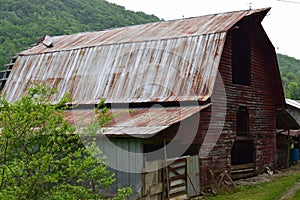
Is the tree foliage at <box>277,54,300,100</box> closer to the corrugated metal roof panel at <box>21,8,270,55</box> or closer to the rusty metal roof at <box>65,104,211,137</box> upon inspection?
the corrugated metal roof panel at <box>21,8,270,55</box>

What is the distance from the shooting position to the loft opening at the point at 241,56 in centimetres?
2050

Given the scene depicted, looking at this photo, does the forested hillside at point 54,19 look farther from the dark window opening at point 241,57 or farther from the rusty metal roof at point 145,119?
the rusty metal roof at point 145,119

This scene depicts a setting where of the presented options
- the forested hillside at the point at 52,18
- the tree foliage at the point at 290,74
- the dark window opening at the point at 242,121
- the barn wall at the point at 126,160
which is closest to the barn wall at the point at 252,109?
the dark window opening at the point at 242,121

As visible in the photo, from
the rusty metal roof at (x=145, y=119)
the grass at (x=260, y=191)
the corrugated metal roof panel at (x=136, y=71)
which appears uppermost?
the corrugated metal roof panel at (x=136, y=71)

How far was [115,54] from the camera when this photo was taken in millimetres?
20219

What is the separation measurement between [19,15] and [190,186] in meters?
49.5

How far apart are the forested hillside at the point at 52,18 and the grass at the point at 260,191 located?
27605 mm

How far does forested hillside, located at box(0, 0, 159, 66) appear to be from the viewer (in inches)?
1881

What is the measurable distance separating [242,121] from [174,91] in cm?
533

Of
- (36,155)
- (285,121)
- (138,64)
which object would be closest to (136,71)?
(138,64)

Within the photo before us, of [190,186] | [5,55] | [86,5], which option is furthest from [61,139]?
[86,5]

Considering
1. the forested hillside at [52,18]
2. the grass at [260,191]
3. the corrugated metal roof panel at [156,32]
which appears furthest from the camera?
the forested hillside at [52,18]

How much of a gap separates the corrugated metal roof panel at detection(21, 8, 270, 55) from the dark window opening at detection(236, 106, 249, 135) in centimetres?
399

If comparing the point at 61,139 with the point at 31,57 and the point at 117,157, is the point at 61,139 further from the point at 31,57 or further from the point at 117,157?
the point at 31,57
